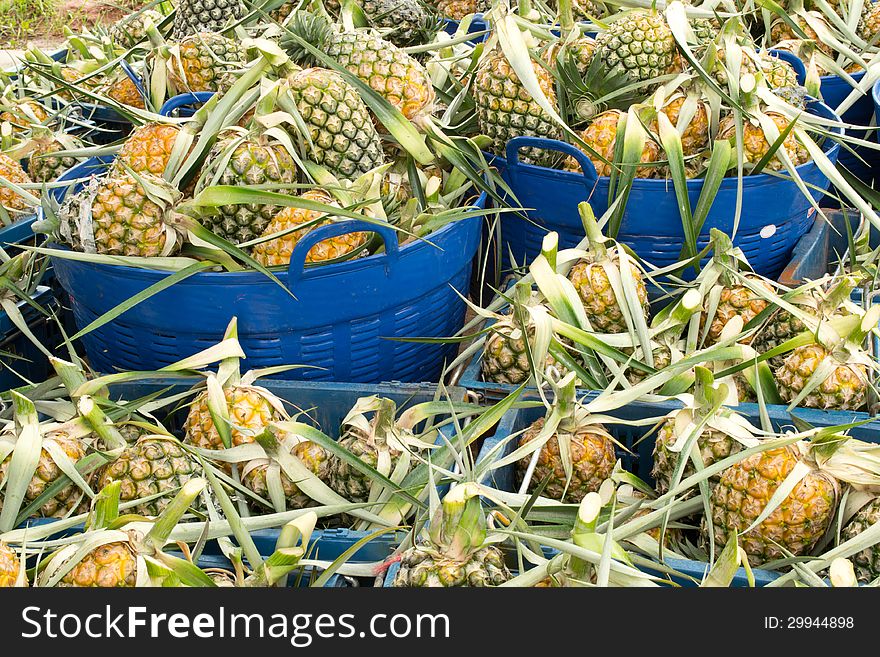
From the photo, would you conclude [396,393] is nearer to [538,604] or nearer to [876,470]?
[538,604]

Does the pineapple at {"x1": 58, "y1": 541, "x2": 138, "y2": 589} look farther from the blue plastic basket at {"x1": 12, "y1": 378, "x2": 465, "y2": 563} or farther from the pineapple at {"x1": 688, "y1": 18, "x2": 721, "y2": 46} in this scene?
the pineapple at {"x1": 688, "y1": 18, "x2": 721, "y2": 46}

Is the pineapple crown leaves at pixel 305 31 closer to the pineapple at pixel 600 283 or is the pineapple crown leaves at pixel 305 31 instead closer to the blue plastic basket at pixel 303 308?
the blue plastic basket at pixel 303 308

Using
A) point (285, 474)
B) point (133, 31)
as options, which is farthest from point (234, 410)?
point (133, 31)

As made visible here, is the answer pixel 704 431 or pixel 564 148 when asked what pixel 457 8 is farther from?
pixel 704 431

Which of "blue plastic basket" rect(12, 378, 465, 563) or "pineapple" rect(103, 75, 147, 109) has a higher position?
"pineapple" rect(103, 75, 147, 109)

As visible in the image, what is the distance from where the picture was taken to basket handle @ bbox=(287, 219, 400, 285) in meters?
1.32

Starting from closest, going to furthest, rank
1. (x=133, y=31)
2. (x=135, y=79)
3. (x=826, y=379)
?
(x=826, y=379)
(x=135, y=79)
(x=133, y=31)

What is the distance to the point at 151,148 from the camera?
147cm

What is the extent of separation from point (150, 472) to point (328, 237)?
40cm

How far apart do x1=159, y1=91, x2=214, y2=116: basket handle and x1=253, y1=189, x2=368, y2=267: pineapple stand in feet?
1.11

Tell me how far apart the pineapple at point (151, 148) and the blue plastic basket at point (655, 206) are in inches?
21.5

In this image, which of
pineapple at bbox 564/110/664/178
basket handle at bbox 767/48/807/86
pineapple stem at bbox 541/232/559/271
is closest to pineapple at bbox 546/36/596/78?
pineapple at bbox 564/110/664/178

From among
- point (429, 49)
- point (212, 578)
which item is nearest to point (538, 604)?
point (212, 578)

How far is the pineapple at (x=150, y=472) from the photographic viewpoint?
1.16 m
